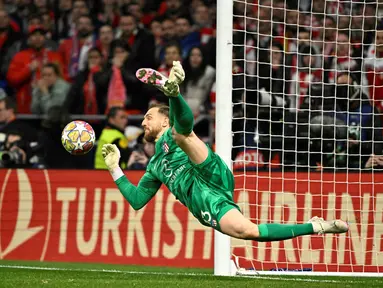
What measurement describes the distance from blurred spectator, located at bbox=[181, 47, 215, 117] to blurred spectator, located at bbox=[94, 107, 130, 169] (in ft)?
5.16

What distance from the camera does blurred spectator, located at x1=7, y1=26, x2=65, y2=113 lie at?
16703mm

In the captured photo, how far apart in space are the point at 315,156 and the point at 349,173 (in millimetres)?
497

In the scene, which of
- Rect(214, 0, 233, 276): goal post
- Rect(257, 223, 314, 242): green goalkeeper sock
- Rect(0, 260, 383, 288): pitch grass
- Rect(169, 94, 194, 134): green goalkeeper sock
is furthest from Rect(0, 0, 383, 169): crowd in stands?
Rect(169, 94, 194, 134): green goalkeeper sock

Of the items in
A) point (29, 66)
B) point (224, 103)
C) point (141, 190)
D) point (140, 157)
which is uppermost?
point (29, 66)

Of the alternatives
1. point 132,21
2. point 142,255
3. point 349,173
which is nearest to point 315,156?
point 349,173

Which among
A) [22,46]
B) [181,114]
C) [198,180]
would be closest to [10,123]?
[22,46]

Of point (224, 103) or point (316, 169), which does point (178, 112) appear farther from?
point (316, 169)

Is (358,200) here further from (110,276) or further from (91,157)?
(91,157)

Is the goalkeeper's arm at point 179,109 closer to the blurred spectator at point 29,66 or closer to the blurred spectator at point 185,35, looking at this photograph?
the blurred spectator at point 185,35

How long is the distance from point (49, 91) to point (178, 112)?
858 centimetres

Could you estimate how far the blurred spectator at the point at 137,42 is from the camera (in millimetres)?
16328

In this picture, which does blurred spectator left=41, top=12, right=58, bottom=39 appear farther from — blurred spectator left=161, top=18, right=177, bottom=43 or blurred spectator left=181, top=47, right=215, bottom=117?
blurred spectator left=181, top=47, right=215, bottom=117

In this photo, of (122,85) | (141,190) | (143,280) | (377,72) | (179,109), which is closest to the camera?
(179,109)

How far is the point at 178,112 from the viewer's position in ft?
26.5
